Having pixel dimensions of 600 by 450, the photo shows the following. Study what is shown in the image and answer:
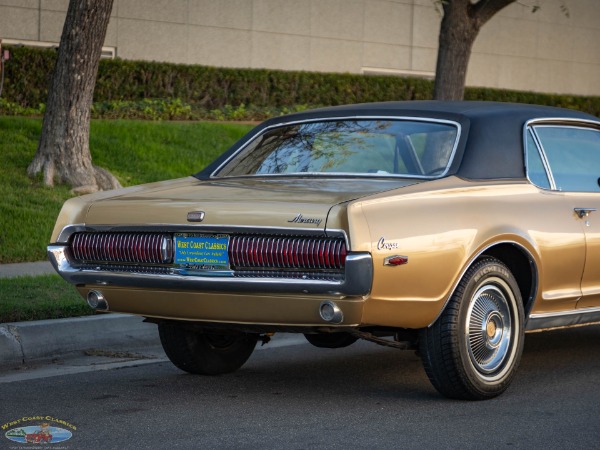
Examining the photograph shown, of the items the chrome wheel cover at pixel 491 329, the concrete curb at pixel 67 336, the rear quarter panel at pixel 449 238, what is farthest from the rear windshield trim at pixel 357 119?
the concrete curb at pixel 67 336

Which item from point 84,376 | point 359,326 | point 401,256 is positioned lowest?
point 84,376

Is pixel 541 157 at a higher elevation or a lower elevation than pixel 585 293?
higher

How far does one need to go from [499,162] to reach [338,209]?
4.63 ft

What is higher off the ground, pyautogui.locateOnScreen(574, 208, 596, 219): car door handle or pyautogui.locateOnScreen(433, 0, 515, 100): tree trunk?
pyautogui.locateOnScreen(433, 0, 515, 100): tree trunk

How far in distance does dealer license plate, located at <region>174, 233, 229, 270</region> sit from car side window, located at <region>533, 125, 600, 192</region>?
2.18m

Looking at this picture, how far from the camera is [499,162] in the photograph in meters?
6.55

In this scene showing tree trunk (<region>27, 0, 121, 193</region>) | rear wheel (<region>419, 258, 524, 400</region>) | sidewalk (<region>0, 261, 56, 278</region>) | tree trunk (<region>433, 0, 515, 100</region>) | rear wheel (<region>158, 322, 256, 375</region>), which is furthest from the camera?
tree trunk (<region>433, 0, 515, 100</region>)

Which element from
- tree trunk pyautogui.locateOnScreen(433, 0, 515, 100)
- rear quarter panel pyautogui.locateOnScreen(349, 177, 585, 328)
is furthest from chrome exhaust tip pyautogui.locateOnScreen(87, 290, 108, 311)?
tree trunk pyautogui.locateOnScreen(433, 0, 515, 100)

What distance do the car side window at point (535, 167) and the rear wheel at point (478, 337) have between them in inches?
27.9

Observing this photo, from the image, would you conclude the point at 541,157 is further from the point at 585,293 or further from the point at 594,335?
the point at 594,335

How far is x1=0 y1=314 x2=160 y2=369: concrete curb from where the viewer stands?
300 inches

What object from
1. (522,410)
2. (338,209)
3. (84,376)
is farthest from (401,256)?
(84,376)

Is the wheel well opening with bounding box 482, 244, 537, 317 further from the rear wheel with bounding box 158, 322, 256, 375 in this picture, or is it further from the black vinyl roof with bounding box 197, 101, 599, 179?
the rear wheel with bounding box 158, 322, 256, 375

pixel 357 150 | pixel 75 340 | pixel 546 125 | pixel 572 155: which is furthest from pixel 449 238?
pixel 75 340
